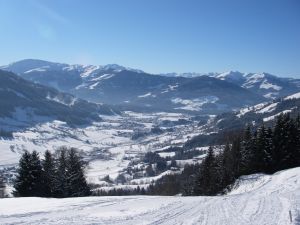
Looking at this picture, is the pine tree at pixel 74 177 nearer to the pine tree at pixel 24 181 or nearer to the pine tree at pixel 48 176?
the pine tree at pixel 48 176

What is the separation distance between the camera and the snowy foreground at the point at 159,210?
30234 mm

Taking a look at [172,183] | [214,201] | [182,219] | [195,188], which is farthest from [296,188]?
[172,183]

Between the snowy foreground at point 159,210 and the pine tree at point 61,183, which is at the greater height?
the pine tree at point 61,183

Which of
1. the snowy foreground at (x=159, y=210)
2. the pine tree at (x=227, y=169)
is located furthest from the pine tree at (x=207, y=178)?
the snowy foreground at (x=159, y=210)

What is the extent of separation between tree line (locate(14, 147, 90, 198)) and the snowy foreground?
17173 millimetres

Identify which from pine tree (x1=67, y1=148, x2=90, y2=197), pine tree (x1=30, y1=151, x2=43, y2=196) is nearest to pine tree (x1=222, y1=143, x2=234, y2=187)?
pine tree (x1=67, y1=148, x2=90, y2=197)

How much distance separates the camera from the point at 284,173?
57531mm

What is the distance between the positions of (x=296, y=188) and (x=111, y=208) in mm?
21666

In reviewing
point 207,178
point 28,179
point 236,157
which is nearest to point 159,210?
point 28,179

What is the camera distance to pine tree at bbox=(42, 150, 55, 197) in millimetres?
61975

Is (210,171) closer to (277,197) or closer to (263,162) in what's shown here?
(263,162)

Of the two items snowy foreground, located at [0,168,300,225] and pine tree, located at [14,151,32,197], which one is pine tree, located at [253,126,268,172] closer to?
snowy foreground, located at [0,168,300,225]

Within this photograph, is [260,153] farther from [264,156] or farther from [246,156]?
[246,156]

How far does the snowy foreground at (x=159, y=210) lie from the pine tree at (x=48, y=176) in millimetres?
18747
